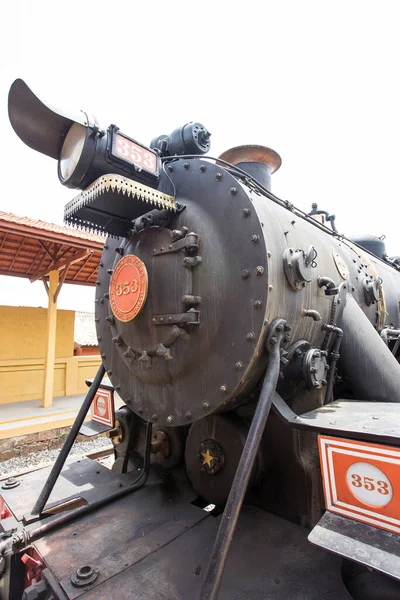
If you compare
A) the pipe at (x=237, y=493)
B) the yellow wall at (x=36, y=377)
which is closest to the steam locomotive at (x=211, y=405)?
the pipe at (x=237, y=493)

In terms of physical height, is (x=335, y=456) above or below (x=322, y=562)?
above

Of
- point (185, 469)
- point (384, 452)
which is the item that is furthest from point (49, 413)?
point (384, 452)

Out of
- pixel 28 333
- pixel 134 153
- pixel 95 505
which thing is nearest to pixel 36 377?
pixel 28 333

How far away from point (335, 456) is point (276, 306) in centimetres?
71

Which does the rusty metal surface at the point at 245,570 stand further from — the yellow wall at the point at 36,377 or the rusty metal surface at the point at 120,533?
the yellow wall at the point at 36,377

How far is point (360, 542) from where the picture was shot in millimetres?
1269

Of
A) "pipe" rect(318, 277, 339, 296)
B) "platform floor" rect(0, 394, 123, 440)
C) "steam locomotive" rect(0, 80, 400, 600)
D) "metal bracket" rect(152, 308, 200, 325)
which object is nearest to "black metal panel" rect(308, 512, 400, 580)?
"steam locomotive" rect(0, 80, 400, 600)

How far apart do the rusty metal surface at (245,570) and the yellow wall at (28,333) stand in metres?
7.93

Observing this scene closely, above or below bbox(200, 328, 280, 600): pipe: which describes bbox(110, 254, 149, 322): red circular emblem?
above

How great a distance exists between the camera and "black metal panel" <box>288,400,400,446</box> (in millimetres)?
1357

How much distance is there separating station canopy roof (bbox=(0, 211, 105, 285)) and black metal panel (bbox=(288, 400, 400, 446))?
6.30m

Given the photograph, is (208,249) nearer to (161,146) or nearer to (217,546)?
(161,146)

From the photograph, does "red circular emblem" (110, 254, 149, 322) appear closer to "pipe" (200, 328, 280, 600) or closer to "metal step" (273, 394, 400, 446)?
"pipe" (200, 328, 280, 600)

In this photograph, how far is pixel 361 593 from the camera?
1.44m
